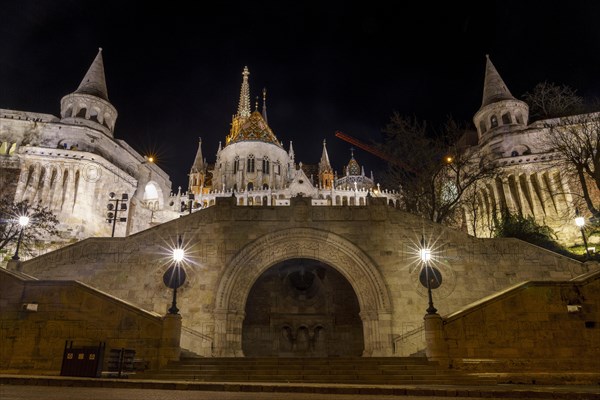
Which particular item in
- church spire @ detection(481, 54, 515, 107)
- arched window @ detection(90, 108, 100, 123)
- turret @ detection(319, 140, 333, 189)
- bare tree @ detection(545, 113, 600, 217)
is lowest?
bare tree @ detection(545, 113, 600, 217)

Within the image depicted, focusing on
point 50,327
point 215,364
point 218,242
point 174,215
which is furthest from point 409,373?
point 174,215

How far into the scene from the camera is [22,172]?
108 feet

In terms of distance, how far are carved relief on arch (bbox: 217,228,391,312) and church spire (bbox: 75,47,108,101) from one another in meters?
32.2

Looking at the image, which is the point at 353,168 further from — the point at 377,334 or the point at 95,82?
the point at 377,334

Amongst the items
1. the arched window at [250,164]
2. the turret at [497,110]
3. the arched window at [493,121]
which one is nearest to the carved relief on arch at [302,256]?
the turret at [497,110]

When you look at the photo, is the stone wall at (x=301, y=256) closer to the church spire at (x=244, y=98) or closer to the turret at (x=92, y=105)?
the turret at (x=92, y=105)

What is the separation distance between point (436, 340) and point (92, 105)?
128 ft

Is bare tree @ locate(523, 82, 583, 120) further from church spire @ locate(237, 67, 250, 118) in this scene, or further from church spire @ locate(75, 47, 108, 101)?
church spire @ locate(237, 67, 250, 118)

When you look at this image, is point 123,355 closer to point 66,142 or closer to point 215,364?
point 215,364

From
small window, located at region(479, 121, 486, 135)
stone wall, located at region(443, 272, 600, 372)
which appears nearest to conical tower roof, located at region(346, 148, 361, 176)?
small window, located at region(479, 121, 486, 135)

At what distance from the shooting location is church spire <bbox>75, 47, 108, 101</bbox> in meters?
39.3

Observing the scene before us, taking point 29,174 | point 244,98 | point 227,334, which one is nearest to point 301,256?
point 227,334

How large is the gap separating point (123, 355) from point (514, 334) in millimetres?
10608

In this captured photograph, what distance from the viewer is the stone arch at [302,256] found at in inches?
583
